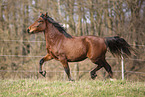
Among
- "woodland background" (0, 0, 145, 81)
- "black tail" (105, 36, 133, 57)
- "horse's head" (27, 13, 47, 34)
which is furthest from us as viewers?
"woodland background" (0, 0, 145, 81)

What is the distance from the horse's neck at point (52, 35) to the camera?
5819 mm

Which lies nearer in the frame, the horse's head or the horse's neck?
the horse's head

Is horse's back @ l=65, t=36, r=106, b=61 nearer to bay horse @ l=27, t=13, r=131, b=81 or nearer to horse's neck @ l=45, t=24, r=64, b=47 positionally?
bay horse @ l=27, t=13, r=131, b=81

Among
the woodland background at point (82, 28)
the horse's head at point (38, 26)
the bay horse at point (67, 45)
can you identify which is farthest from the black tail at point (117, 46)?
the woodland background at point (82, 28)

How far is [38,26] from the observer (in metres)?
5.75

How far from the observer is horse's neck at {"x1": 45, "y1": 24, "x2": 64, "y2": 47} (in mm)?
5819

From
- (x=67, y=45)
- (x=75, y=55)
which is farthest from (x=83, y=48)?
(x=67, y=45)

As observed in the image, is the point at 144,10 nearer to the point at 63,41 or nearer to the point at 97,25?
the point at 97,25

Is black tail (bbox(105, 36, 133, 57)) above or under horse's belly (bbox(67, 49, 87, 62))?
above

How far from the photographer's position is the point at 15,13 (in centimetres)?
1500

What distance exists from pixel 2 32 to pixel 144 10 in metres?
9.65

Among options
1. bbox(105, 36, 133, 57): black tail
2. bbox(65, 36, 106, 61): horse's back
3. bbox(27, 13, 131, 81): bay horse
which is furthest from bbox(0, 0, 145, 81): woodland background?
bbox(65, 36, 106, 61): horse's back

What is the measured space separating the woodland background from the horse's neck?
3560 millimetres

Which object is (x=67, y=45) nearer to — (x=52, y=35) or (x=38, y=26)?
(x=52, y=35)
